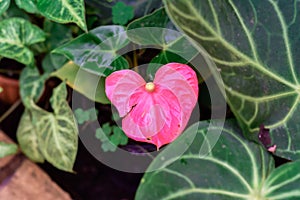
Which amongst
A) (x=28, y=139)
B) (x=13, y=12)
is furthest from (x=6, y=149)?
(x=13, y=12)

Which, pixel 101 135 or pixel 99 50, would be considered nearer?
pixel 99 50

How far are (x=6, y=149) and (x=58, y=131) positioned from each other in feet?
0.41

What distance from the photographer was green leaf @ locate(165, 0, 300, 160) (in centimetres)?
86

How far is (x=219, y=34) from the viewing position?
2.89ft

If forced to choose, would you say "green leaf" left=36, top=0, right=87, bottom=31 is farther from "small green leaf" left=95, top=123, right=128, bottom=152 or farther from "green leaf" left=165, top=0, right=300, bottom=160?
"small green leaf" left=95, top=123, right=128, bottom=152

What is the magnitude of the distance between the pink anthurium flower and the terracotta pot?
0.50 m

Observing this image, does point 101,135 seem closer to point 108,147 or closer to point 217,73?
point 108,147

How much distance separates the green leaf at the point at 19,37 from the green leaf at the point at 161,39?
0.79ft

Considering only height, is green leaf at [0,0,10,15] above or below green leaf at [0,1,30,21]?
above

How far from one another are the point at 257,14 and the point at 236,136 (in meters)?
0.23

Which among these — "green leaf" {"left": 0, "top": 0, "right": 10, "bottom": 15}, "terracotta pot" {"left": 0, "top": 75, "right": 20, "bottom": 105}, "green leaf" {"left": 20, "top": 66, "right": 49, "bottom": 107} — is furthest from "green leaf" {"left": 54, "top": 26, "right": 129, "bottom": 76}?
Result: "terracotta pot" {"left": 0, "top": 75, "right": 20, "bottom": 105}

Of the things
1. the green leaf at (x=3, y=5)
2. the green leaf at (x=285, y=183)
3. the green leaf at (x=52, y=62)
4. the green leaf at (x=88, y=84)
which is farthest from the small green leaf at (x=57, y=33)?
the green leaf at (x=285, y=183)

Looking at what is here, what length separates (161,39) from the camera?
3.11 feet

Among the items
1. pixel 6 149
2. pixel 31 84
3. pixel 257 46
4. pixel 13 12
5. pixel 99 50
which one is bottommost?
pixel 6 149
